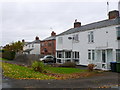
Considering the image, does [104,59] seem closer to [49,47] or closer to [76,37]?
[76,37]

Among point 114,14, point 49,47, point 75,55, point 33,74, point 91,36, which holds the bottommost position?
point 33,74

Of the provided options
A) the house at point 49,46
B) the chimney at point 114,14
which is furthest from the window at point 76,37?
the house at point 49,46

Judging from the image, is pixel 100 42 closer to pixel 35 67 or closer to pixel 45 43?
pixel 35 67

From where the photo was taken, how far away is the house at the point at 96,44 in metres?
20.2

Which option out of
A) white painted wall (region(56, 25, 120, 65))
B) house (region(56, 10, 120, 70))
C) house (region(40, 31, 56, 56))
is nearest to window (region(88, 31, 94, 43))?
house (region(56, 10, 120, 70))

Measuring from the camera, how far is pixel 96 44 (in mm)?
23156

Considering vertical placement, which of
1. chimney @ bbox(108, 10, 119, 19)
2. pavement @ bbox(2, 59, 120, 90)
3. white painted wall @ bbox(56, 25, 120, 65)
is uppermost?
chimney @ bbox(108, 10, 119, 19)

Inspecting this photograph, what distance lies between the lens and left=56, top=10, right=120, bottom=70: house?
20156 mm

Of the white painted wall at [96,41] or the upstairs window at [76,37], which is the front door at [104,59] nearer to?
the white painted wall at [96,41]

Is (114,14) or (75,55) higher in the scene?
(114,14)

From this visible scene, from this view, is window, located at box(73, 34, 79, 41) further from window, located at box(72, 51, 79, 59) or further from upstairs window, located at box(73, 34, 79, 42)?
window, located at box(72, 51, 79, 59)

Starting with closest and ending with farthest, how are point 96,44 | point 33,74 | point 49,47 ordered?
point 33,74, point 96,44, point 49,47

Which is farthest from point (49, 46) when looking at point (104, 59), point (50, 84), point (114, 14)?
point (50, 84)

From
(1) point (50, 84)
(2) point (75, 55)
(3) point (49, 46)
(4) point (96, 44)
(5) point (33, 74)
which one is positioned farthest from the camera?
(3) point (49, 46)
